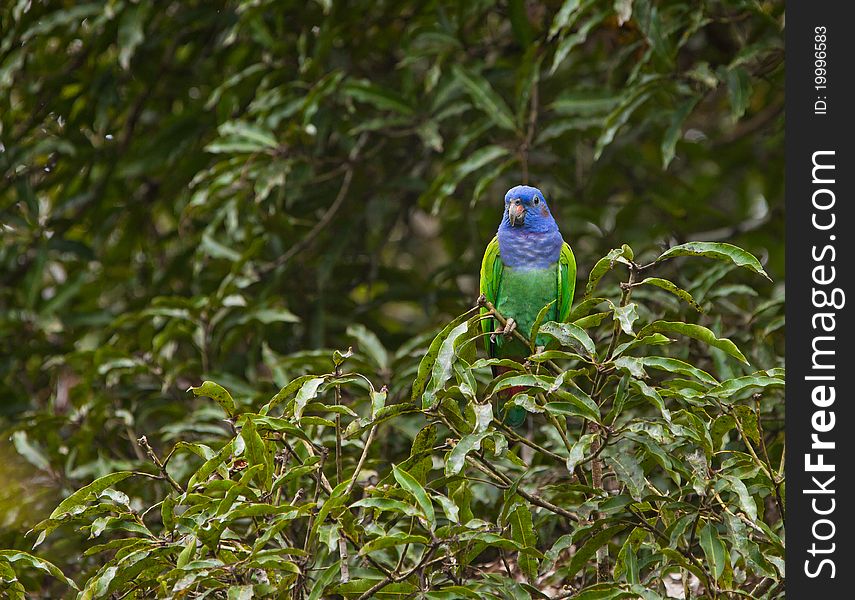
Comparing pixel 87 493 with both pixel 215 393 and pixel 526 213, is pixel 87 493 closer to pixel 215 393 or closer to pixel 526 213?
pixel 215 393

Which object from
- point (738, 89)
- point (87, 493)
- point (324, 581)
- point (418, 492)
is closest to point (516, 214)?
point (738, 89)

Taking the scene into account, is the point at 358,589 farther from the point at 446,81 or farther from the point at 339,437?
the point at 446,81

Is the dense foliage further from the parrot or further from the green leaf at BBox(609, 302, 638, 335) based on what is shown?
the parrot

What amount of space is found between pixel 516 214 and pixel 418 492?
131 cm

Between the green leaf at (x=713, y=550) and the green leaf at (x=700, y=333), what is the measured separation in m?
0.45

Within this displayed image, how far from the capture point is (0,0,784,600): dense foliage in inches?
98.7

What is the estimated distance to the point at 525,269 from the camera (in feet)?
11.1

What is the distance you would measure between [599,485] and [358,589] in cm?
71

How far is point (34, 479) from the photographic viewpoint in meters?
4.22

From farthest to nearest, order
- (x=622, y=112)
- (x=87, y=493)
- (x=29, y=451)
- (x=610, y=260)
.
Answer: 1. (x=29, y=451)
2. (x=622, y=112)
3. (x=87, y=493)
4. (x=610, y=260)

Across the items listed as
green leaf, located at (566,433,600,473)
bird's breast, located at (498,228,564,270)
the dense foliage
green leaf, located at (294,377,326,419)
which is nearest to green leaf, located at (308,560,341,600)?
the dense foliage

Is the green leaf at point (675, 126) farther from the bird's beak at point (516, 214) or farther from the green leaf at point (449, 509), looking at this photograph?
the green leaf at point (449, 509)

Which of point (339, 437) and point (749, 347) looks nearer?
point (339, 437)

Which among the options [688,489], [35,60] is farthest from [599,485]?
[35,60]
